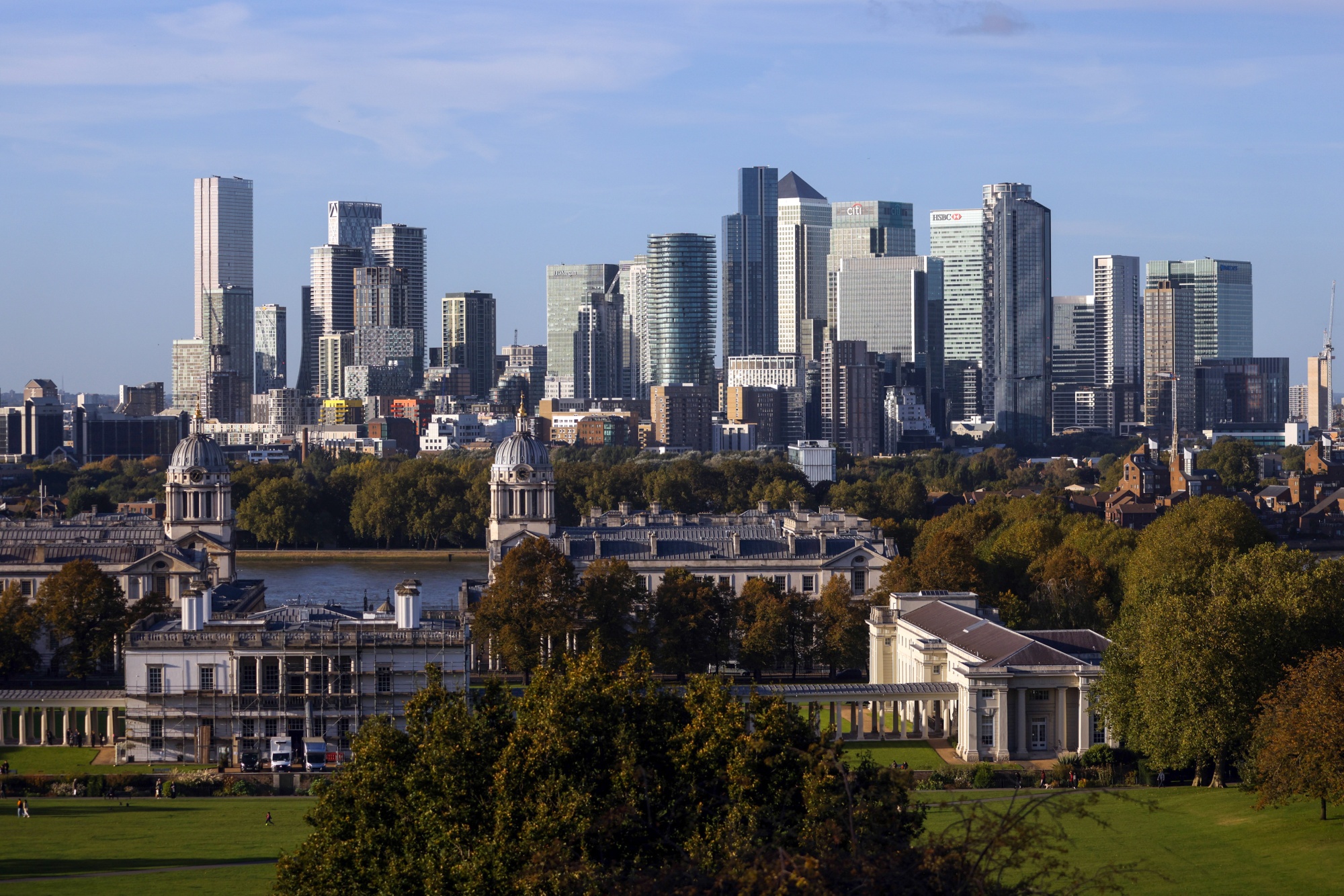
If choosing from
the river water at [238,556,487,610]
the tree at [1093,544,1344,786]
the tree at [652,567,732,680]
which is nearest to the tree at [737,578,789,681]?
the tree at [652,567,732,680]

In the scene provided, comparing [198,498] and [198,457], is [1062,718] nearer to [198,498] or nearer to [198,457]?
[198,498]

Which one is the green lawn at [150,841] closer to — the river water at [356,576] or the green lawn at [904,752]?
the green lawn at [904,752]

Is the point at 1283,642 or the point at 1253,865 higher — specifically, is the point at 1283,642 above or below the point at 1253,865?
above

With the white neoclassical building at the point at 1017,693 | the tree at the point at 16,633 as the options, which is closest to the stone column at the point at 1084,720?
the white neoclassical building at the point at 1017,693

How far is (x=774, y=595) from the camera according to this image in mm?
76812

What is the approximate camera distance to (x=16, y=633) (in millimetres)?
69375

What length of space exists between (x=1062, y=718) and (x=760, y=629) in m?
16.0

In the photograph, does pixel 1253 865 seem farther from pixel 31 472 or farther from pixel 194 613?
pixel 31 472

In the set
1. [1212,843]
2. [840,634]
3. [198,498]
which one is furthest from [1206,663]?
[198,498]

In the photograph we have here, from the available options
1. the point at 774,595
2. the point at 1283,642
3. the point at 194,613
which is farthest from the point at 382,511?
the point at 1283,642

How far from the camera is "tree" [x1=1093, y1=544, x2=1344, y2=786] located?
169 ft

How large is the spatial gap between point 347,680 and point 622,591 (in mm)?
16484

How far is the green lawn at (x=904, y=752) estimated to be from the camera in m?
56.3

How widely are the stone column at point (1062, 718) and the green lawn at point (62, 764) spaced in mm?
24365
